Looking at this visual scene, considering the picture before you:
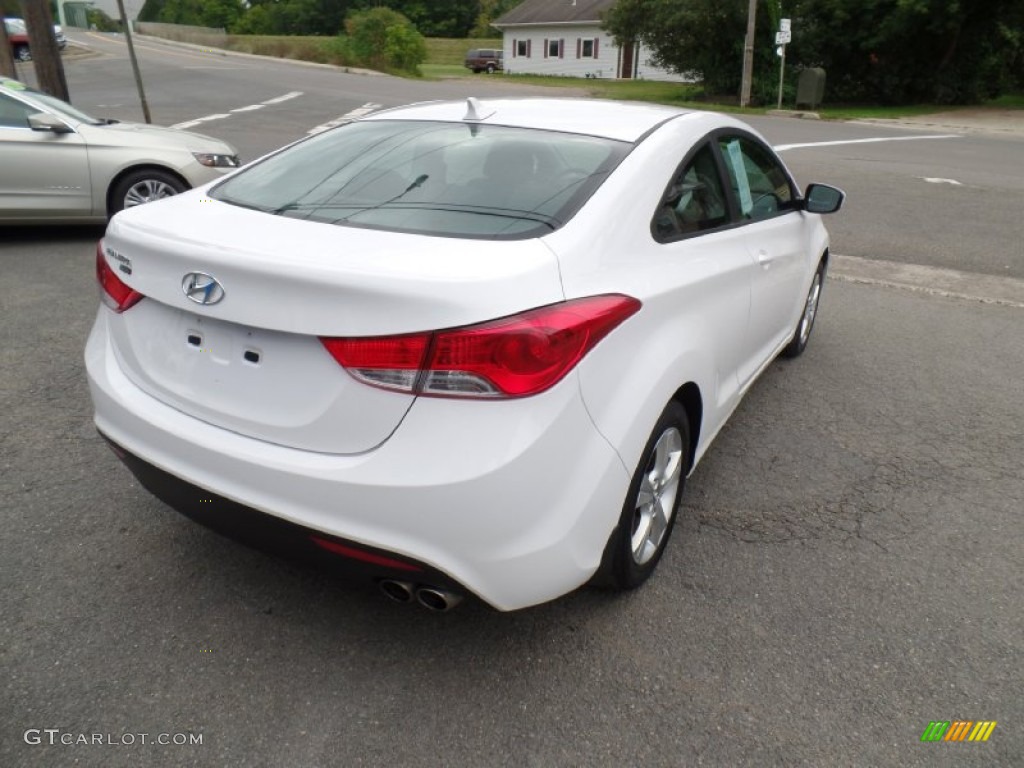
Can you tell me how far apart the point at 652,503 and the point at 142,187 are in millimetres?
6595

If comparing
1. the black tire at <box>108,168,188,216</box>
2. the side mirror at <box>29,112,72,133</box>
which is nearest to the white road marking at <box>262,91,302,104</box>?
the black tire at <box>108,168,188,216</box>

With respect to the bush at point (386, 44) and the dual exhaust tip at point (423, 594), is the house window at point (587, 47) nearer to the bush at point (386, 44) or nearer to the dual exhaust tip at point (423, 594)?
the bush at point (386, 44)

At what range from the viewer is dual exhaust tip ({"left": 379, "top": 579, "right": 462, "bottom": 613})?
87.8 inches

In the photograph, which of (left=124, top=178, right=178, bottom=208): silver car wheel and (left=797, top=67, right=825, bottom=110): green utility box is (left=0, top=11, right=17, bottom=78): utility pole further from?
(left=797, top=67, right=825, bottom=110): green utility box

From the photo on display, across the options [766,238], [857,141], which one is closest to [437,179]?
[766,238]

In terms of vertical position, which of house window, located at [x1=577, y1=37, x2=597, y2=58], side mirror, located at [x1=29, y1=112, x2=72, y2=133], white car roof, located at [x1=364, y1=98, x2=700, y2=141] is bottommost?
Result: side mirror, located at [x1=29, y1=112, x2=72, y2=133]

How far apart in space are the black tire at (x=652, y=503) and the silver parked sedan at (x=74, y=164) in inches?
250

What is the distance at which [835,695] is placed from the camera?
244 centimetres

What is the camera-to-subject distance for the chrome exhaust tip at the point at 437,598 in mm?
2229

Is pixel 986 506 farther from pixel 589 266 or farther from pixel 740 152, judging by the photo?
pixel 589 266

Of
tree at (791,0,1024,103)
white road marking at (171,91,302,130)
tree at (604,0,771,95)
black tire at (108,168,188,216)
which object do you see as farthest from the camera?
tree at (604,0,771,95)

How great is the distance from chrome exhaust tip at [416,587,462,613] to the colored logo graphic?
135cm

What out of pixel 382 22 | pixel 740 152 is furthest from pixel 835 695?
pixel 382 22

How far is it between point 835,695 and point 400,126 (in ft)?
8.33
